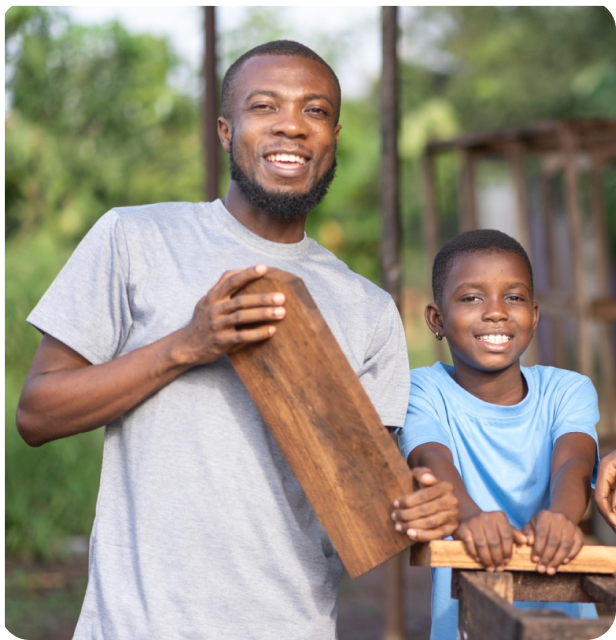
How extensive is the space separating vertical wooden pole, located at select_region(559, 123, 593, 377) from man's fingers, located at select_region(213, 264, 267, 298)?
4.50 metres

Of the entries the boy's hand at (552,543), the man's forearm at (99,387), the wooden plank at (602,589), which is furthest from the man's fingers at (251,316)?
the wooden plank at (602,589)

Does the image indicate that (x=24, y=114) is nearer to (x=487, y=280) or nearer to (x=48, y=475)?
(x=48, y=475)

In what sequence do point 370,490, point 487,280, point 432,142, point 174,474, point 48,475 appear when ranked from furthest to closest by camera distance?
point 432,142 < point 48,475 < point 487,280 < point 174,474 < point 370,490

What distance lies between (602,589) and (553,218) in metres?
6.39

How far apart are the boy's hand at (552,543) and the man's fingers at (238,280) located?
670 mm

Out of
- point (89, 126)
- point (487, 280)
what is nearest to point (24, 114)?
point (89, 126)

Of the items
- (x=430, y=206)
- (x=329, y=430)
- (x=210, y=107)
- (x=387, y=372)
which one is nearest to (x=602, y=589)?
(x=329, y=430)

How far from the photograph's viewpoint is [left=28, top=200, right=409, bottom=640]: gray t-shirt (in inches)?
68.3

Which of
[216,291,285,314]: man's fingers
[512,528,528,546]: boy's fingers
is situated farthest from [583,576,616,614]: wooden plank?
[216,291,285,314]: man's fingers

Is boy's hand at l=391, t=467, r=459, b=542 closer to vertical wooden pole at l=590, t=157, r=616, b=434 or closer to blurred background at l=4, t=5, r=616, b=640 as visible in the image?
blurred background at l=4, t=5, r=616, b=640

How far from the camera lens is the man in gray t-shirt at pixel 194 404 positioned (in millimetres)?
1711

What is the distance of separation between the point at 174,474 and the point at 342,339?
1.46 ft

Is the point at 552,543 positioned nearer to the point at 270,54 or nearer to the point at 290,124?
the point at 290,124

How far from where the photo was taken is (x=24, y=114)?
1023 cm
